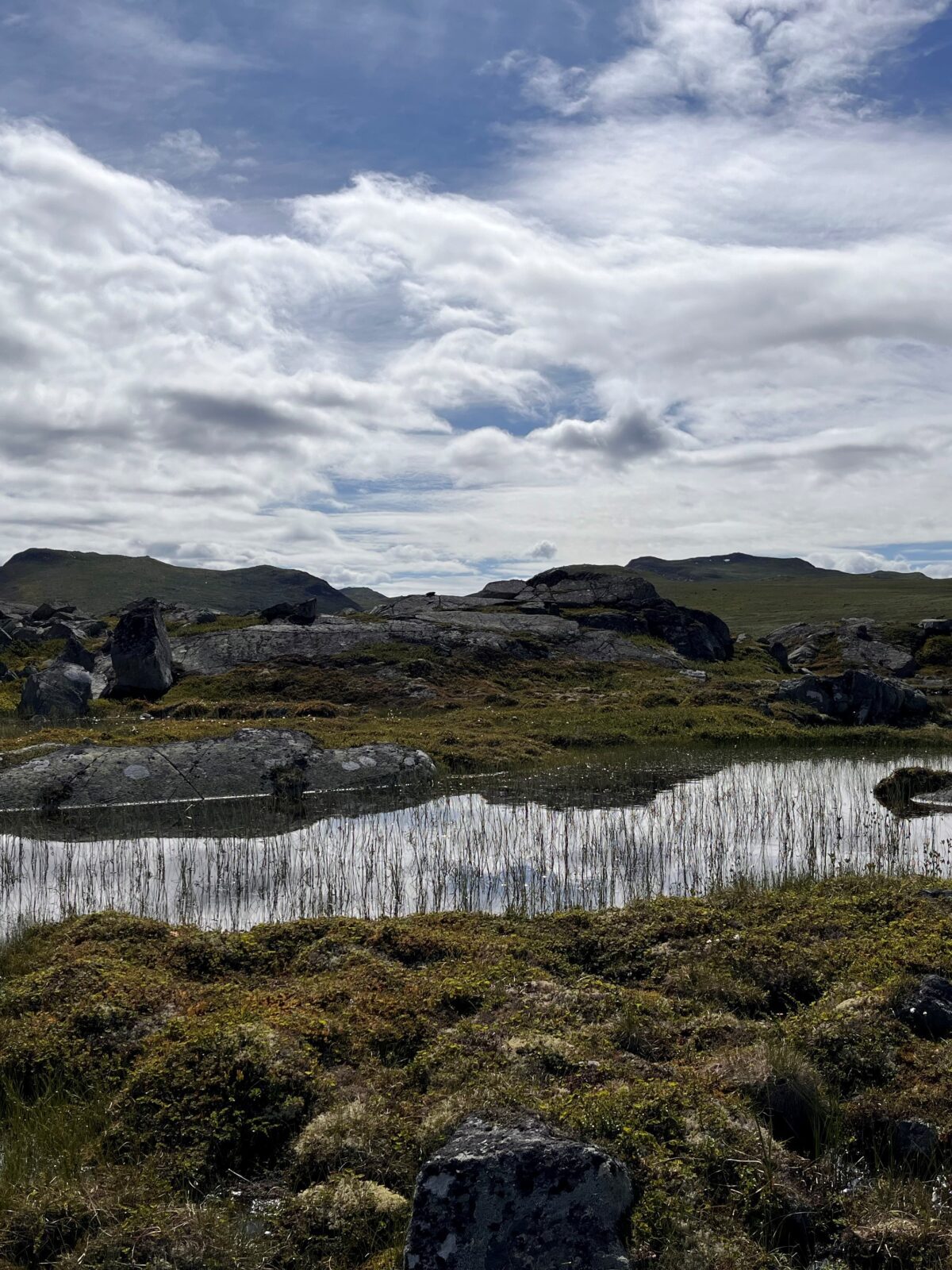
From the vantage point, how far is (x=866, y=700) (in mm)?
46344

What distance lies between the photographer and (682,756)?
36.7m

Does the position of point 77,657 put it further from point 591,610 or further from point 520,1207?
point 520,1207

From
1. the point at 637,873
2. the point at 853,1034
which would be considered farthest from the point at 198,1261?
the point at 637,873

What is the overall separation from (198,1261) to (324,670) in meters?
48.7

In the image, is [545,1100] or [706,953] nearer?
[545,1100]

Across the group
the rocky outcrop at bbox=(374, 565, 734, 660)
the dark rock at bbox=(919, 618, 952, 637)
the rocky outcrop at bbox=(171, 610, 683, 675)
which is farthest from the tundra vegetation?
the dark rock at bbox=(919, 618, 952, 637)

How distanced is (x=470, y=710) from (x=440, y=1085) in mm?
38488

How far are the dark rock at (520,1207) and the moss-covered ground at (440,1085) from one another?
402 mm

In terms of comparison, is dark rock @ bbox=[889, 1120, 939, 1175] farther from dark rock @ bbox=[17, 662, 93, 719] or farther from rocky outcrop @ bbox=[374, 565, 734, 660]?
rocky outcrop @ bbox=[374, 565, 734, 660]

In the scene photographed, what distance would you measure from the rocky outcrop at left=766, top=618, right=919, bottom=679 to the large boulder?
150 ft

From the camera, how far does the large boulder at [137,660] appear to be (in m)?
49.8

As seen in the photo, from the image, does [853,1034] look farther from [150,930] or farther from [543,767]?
[543,767]

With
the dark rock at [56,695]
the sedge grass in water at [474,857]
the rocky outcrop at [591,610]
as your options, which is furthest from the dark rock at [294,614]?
the sedge grass in water at [474,857]

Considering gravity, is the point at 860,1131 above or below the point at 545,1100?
below
